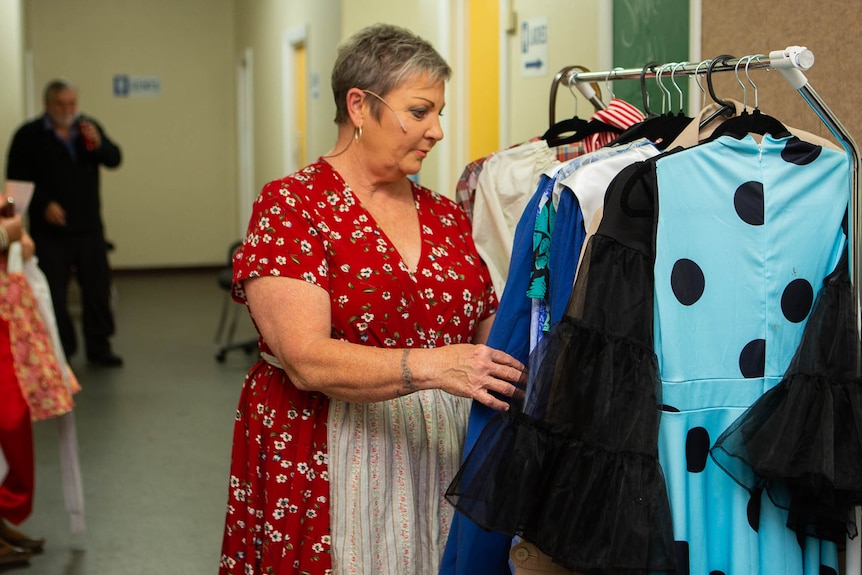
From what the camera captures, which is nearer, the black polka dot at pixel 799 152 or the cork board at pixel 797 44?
the black polka dot at pixel 799 152

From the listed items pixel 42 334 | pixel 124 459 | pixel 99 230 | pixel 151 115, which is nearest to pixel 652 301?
pixel 42 334

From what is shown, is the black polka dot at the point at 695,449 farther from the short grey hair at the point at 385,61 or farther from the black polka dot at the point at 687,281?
the short grey hair at the point at 385,61

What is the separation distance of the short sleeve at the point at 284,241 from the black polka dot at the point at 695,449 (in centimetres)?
75

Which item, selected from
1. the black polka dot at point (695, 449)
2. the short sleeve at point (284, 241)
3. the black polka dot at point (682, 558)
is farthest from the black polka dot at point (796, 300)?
the short sleeve at point (284, 241)

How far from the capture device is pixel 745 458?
5.07 ft

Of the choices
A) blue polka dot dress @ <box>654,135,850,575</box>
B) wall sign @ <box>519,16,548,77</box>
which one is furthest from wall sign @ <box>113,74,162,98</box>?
blue polka dot dress @ <box>654,135,850,575</box>

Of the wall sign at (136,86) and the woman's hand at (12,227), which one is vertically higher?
the wall sign at (136,86)

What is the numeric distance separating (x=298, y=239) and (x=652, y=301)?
74 cm

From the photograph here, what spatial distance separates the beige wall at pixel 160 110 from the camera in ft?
41.3

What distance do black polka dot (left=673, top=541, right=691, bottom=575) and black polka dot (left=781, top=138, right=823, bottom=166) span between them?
64 centimetres

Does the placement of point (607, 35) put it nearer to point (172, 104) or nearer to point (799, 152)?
point (799, 152)

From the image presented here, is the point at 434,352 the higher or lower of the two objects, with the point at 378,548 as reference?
higher

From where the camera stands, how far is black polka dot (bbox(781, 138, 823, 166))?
1675mm

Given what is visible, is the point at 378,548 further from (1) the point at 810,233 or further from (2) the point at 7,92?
(2) the point at 7,92
